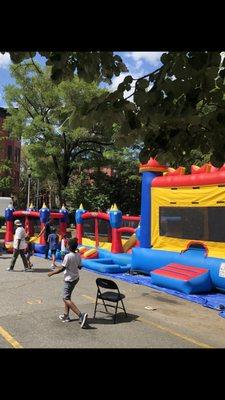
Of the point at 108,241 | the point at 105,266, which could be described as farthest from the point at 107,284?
the point at 108,241

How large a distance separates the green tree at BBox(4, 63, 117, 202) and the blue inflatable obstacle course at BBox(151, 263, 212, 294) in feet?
69.9

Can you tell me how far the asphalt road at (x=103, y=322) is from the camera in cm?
748

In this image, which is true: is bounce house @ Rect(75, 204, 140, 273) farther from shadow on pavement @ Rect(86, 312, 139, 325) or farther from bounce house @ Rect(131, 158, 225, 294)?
shadow on pavement @ Rect(86, 312, 139, 325)

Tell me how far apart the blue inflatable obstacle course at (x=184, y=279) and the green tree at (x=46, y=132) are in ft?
69.9

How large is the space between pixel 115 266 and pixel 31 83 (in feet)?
75.5

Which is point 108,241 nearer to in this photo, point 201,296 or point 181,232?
point 181,232

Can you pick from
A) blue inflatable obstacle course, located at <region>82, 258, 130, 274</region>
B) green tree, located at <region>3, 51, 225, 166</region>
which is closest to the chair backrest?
green tree, located at <region>3, 51, 225, 166</region>

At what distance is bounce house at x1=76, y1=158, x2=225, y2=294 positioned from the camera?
477 inches

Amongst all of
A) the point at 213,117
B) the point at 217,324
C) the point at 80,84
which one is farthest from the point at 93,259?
the point at 80,84

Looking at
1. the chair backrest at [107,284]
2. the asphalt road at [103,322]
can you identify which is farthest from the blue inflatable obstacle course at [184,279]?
the chair backrest at [107,284]

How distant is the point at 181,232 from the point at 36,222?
35.7 ft

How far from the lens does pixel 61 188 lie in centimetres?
3650

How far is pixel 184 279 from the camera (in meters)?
11.9

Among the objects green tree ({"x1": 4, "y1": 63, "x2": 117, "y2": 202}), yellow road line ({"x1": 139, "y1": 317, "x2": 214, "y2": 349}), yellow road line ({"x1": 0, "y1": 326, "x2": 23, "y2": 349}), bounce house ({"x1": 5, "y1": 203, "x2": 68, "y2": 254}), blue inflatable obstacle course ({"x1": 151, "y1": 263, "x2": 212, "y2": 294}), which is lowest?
yellow road line ({"x1": 139, "y1": 317, "x2": 214, "y2": 349})
